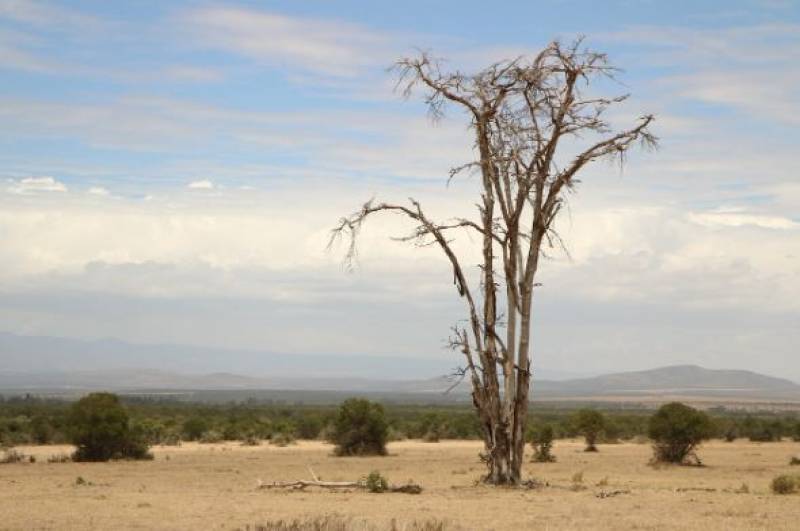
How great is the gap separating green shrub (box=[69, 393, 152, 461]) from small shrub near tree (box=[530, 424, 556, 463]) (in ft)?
46.4

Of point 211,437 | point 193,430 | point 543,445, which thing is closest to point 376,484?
point 543,445

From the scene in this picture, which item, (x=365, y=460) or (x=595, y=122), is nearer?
(x=595, y=122)

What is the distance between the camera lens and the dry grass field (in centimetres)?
1886

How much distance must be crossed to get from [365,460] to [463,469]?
684 centimetres

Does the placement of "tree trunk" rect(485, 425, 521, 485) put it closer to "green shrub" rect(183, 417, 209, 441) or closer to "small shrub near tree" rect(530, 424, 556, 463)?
"small shrub near tree" rect(530, 424, 556, 463)

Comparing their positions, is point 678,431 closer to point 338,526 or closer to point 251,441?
point 251,441

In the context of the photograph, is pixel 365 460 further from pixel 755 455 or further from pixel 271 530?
pixel 271 530

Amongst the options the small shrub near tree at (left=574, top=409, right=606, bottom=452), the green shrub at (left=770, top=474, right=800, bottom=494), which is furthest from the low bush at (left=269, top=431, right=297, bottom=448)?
the green shrub at (left=770, top=474, right=800, bottom=494)

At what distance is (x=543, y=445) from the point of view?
135 feet

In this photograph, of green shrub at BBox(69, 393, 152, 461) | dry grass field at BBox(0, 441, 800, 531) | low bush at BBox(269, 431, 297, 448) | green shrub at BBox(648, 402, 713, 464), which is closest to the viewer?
dry grass field at BBox(0, 441, 800, 531)

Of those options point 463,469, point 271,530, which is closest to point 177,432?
point 463,469

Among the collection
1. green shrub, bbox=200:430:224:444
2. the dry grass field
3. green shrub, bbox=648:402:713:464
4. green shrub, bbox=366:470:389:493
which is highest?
green shrub, bbox=648:402:713:464

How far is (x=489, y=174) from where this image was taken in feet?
83.8

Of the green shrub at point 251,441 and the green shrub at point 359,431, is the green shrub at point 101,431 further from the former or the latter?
the green shrub at point 251,441
